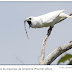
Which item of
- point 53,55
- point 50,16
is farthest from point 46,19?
point 53,55

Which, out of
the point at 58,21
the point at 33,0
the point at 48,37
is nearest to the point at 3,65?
the point at 48,37

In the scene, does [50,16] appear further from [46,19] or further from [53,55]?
[53,55]

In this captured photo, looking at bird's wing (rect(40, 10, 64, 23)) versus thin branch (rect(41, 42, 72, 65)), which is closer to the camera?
thin branch (rect(41, 42, 72, 65))

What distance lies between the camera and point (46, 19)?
1.77 m

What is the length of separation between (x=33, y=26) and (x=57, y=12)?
27 centimetres

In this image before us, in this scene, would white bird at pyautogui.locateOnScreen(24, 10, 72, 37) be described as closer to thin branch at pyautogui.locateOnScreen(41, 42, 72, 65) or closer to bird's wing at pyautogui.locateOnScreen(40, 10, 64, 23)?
bird's wing at pyautogui.locateOnScreen(40, 10, 64, 23)

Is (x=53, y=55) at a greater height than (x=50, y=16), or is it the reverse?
(x=50, y=16)

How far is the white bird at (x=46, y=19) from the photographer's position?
1738 millimetres

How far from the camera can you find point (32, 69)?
134 centimetres

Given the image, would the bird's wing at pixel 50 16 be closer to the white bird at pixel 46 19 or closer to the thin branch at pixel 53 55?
the white bird at pixel 46 19

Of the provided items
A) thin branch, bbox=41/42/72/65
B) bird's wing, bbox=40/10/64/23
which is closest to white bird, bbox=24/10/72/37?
bird's wing, bbox=40/10/64/23

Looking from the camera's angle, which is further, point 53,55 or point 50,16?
point 50,16

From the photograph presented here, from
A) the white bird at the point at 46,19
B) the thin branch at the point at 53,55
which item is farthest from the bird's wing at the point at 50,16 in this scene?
the thin branch at the point at 53,55

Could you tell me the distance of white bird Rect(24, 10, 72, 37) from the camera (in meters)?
1.74
